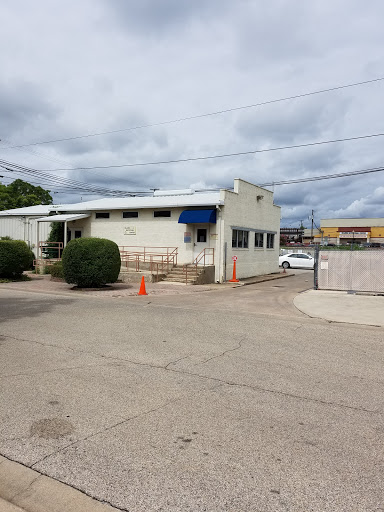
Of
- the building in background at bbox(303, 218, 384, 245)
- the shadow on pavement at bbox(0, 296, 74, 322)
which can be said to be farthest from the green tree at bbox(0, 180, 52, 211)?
the building in background at bbox(303, 218, 384, 245)

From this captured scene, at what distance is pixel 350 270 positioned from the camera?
17125 mm

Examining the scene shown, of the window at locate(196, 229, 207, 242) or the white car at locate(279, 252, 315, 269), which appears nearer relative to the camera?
the window at locate(196, 229, 207, 242)

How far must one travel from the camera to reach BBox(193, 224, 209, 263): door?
23.0 metres

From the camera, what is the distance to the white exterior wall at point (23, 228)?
1172 inches

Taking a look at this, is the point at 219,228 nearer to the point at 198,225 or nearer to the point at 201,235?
the point at 201,235

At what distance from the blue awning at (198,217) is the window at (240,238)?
205cm

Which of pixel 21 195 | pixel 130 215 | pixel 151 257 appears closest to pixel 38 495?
pixel 151 257

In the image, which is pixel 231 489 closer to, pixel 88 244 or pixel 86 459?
pixel 86 459

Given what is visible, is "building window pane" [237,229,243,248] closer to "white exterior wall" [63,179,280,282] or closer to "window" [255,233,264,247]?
"white exterior wall" [63,179,280,282]

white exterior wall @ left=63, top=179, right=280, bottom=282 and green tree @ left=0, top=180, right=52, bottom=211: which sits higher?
green tree @ left=0, top=180, right=52, bottom=211

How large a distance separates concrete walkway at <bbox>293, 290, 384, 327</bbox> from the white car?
735 inches

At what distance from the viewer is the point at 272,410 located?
4.72 meters

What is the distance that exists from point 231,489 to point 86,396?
2.40 m

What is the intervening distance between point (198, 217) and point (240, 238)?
3549 mm
